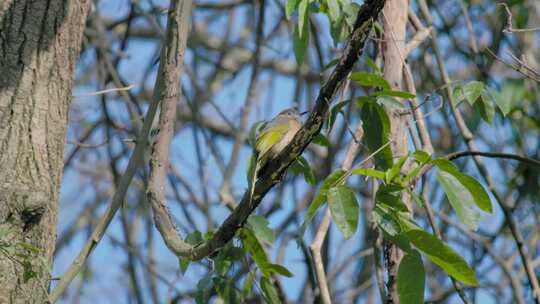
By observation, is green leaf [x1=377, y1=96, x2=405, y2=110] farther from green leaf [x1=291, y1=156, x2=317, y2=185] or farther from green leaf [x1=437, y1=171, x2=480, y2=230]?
green leaf [x1=291, y1=156, x2=317, y2=185]

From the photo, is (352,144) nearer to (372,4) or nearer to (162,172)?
(162,172)

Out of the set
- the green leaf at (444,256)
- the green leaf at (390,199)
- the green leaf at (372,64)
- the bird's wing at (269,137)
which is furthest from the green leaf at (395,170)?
the green leaf at (372,64)

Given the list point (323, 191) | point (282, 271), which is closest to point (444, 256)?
point (323, 191)

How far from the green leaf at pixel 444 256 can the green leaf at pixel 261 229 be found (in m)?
0.59

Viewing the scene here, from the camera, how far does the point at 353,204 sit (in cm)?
236

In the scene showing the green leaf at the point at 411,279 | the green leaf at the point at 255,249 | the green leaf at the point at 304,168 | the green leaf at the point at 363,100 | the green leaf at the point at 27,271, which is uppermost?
the green leaf at the point at 363,100

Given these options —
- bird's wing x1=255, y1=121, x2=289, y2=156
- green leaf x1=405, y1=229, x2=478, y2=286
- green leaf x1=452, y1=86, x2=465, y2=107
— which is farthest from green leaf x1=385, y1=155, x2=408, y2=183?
green leaf x1=452, y1=86, x2=465, y2=107

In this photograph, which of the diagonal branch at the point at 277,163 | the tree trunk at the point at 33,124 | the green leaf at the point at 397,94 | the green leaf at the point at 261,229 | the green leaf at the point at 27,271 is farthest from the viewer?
the green leaf at the point at 261,229

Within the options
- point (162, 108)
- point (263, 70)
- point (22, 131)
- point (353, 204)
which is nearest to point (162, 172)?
point (162, 108)

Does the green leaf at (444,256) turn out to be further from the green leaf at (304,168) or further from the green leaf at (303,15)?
the green leaf at (303,15)

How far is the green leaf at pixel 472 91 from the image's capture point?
288 centimetres

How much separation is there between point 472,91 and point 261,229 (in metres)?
0.84

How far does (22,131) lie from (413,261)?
1.19 m

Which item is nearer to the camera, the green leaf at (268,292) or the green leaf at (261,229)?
the green leaf at (261,229)
